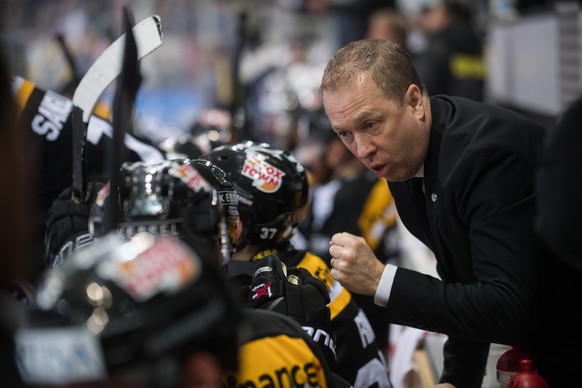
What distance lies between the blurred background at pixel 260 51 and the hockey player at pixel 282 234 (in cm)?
178

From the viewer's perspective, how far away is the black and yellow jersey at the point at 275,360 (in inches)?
86.7

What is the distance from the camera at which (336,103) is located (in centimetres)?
302

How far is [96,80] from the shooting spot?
317 cm

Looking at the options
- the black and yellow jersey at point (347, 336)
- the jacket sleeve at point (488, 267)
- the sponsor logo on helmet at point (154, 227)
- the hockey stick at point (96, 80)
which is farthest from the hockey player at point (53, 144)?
the sponsor logo on helmet at point (154, 227)

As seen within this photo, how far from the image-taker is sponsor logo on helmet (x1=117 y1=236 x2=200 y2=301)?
1648mm

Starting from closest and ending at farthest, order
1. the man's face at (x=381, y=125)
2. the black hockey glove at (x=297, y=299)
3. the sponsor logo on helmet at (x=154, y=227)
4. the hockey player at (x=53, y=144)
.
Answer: the sponsor logo on helmet at (x=154, y=227) < the black hockey glove at (x=297, y=299) < the man's face at (x=381, y=125) < the hockey player at (x=53, y=144)

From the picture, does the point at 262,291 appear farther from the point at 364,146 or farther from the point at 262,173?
the point at 262,173

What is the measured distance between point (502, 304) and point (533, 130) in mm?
532

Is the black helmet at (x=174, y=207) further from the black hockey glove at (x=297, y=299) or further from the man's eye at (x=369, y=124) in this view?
the man's eye at (x=369, y=124)

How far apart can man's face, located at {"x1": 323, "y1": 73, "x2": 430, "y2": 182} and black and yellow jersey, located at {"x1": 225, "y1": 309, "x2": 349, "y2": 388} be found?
89cm

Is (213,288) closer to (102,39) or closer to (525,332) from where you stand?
(525,332)

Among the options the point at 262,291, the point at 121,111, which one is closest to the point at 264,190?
the point at 262,291

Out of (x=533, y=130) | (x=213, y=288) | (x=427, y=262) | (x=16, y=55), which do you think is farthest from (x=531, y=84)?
(x=213, y=288)

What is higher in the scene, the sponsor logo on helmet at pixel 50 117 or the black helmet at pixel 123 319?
the black helmet at pixel 123 319
